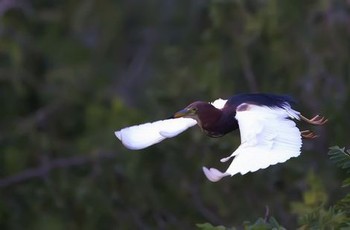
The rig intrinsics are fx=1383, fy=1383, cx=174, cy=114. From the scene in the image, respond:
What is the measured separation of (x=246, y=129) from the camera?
3945 mm

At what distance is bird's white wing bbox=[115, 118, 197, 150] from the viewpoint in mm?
→ 4012

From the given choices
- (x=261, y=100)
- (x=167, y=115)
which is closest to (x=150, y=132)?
(x=261, y=100)

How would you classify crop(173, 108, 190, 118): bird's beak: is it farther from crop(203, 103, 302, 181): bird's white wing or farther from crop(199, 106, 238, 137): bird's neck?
crop(203, 103, 302, 181): bird's white wing

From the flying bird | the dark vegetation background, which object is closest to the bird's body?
the flying bird

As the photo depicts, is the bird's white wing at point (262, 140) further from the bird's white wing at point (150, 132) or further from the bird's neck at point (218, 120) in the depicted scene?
the bird's white wing at point (150, 132)

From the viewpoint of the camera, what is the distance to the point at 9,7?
28.8 feet

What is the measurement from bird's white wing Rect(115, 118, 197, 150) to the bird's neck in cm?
4

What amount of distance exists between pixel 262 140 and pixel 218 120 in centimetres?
47

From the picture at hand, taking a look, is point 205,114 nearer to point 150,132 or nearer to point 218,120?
point 218,120

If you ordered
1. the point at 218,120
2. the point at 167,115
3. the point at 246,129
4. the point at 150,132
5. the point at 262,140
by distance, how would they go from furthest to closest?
1. the point at 167,115
2. the point at 218,120
3. the point at 150,132
4. the point at 246,129
5. the point at 262,140

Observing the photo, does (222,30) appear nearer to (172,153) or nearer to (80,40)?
(172,153)

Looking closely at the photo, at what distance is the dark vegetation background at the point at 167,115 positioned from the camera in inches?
278

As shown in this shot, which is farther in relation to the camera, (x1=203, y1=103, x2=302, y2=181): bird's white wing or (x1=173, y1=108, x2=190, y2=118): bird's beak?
(x1=173, y1=108, x2=190, y2=118): bird's beak

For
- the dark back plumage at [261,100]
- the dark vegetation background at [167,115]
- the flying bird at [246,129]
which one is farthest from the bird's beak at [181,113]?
the dark vegetation background at [167,115]
